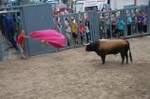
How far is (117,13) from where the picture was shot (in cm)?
2048

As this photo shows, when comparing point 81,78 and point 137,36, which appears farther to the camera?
point 137,36

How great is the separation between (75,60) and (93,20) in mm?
4307

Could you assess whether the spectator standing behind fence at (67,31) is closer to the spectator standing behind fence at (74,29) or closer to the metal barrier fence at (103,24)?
the metal barrier fence at (103,24)

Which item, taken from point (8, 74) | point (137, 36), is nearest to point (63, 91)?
point (8, 74)

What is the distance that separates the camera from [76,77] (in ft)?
42.8

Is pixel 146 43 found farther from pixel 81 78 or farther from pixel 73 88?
pixel 73 88

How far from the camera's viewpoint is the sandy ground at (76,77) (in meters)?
11.1

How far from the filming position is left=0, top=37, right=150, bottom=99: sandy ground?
36.5 ft

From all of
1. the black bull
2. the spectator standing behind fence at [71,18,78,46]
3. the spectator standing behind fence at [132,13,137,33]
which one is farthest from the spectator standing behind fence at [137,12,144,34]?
the black bull

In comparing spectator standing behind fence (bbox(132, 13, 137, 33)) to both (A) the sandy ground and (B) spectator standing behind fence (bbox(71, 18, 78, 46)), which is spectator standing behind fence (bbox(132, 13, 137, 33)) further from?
(B) spectator standing behind fence (bbox(71, 18, 78, 46))

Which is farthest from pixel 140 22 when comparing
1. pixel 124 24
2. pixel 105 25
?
pixel 105 25

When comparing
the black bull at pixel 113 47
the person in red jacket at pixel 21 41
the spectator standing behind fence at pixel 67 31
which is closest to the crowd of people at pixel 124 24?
the spectator standing behind fence at pixel 67 31

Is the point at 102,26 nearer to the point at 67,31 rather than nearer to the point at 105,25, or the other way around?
the point at 105,25

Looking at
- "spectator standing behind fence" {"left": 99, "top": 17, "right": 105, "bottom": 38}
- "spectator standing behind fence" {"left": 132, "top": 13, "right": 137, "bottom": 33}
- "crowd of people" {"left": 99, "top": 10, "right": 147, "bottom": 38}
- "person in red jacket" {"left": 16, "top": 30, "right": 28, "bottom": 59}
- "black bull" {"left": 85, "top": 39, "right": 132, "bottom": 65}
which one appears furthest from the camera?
"spectator standing behind fence" {"left": 132, "top": 13, "right": 137, "bottom": 33}
